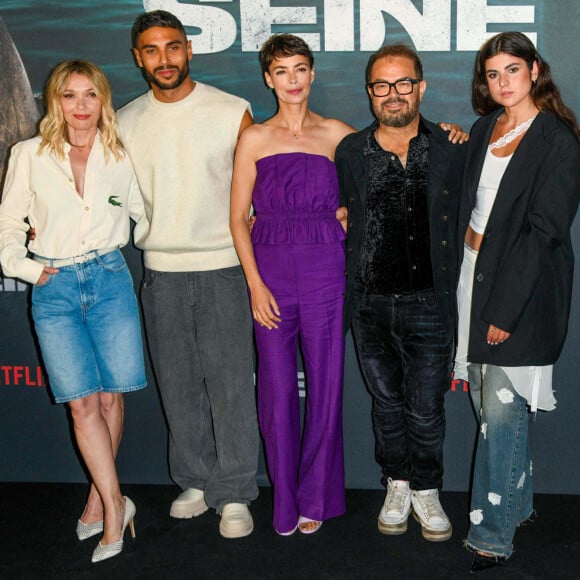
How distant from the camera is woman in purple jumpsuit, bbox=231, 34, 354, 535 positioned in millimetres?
3070

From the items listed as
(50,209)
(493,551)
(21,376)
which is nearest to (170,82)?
(50,209)

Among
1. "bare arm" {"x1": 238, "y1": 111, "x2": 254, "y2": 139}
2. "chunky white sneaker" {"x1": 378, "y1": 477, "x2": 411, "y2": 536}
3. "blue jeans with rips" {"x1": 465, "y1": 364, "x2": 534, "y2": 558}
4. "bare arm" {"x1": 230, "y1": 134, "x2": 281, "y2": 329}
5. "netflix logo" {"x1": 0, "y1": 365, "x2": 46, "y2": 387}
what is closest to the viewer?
"blue jeans with rips" {"x1": 465, "y1": 364, "x2": 534, "y2": 558}

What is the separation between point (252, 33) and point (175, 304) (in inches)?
→ 50.0

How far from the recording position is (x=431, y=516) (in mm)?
3275

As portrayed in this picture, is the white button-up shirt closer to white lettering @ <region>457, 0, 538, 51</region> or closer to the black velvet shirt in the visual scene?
the black velvet shirt

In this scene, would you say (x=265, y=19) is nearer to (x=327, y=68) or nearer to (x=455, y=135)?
(x=327, y=68)

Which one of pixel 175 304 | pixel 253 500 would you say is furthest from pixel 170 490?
pixel 175 304

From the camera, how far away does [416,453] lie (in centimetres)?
325

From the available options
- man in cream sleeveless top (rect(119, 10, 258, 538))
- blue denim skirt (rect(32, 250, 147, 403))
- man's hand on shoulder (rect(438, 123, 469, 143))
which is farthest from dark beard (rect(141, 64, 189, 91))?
man's hand on shoulder (rect(438, 123, 469, 143))

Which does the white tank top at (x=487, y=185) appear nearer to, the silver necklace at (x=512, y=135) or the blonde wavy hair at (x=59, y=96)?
the silver necklace at (x=512, y=135)

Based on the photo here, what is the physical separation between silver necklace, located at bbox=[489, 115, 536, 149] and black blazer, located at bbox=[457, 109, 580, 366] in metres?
0.04

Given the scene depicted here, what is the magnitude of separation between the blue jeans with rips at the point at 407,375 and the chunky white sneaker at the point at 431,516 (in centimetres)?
4

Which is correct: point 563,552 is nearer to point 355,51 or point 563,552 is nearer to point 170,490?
point 170,490

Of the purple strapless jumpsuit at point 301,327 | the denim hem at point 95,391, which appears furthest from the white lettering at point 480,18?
the denim hem at point 95,391
